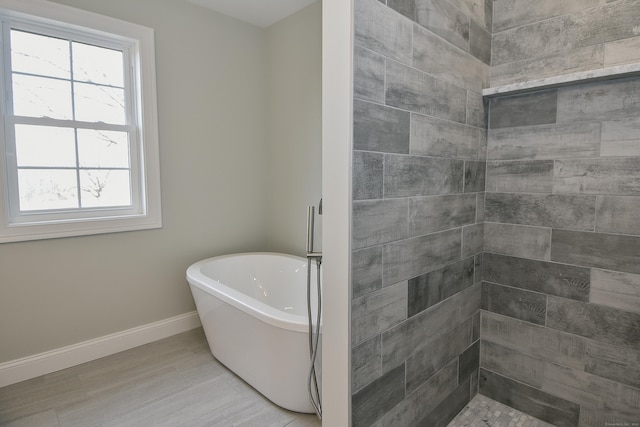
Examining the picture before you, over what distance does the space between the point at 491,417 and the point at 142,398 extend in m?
2.00

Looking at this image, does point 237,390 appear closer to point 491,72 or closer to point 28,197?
point 28,197

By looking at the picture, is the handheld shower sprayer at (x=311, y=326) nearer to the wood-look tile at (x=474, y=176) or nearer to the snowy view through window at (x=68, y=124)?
the wood-look tile at (x=474, y=176)

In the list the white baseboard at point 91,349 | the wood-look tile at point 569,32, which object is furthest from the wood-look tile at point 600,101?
the white baseboard at point 91,349

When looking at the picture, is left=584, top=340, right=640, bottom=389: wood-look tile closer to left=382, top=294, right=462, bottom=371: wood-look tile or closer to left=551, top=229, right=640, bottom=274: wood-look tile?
left=551, top=229, right=640, bottom=274: wood-look tile

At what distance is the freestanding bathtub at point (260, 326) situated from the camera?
181 centimetres

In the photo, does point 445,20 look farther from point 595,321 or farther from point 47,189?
point 47,189

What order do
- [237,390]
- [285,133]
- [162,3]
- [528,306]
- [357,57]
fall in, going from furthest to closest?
[285,133], [162,3], [237,390], [528,306], [357,57]

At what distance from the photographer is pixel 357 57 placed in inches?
46.8

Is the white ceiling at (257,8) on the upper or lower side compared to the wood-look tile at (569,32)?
upper

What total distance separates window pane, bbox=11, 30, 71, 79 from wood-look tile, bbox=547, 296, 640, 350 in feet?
11.1

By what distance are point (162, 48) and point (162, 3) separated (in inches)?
13.4

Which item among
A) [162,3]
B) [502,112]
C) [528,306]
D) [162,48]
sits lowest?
[528,306]

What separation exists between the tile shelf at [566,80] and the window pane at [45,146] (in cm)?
271

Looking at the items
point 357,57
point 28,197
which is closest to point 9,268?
point 28,197
